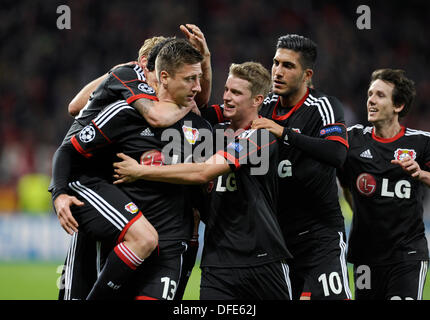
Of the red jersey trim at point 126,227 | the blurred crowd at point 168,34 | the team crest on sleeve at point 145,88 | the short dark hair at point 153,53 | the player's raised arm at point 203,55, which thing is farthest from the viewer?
the blurred crowd at point 168,34

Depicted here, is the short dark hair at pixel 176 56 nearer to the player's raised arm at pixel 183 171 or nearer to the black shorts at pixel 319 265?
the player's raised arm at pixel 183 171

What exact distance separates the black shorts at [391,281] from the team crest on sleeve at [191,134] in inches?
82.2

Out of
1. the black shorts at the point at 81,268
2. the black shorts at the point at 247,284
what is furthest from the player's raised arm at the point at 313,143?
the black shorts at the point at 81,268

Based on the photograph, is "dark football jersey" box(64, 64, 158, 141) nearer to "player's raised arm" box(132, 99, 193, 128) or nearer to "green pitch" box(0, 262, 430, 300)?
"player's raised arm" box(132, 99, 193, 128)

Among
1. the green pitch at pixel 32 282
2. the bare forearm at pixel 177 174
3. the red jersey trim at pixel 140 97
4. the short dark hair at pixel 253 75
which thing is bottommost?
the green pitch at pixel 32 282

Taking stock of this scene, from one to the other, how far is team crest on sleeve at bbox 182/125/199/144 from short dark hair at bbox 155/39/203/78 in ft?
1.35

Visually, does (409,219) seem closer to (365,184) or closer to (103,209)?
(365,184)

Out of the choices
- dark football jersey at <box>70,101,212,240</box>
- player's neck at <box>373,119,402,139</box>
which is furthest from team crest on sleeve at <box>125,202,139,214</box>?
player's neck at <box>373,119,402,139</box>

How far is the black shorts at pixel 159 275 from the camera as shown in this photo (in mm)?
4262

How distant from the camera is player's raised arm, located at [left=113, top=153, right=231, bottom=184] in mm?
4320

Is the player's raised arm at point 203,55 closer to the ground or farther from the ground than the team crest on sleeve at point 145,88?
farther from the ground

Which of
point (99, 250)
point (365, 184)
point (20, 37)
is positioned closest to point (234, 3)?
point (20, 37)

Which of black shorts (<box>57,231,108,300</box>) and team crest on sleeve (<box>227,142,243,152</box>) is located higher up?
team crest on sleeve (<box>227,142,243,152</box>)

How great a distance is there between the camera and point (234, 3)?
57.5 ft
